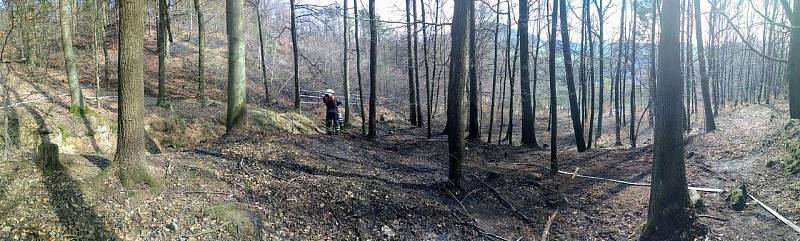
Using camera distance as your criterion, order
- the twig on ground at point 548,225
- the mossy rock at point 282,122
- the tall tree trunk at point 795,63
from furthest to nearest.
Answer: the mossy rock at point 282,122 → the tall tree trunk at point 795,63 → the twig on ground at point 548,225

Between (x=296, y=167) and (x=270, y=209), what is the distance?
2040 mm

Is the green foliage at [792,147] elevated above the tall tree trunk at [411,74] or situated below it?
below

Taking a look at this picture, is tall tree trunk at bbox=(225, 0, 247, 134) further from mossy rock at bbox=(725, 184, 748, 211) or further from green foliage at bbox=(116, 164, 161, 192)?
mossy rock at bbox=(725, 184, 748, 211)

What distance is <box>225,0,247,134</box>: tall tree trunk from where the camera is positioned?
10430 mm

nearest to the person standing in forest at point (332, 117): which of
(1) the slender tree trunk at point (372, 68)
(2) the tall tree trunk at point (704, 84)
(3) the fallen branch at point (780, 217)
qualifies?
(1) the slender tree trunk at point (372, 68)

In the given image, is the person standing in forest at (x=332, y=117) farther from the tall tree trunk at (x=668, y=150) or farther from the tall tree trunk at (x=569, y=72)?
the tall tree trunk at (x=668, y=150)

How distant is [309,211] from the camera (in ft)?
20.7

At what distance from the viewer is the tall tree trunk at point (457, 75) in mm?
7324

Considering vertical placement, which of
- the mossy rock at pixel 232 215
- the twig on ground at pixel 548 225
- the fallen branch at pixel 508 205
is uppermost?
the mossy rock at pixel 232 215

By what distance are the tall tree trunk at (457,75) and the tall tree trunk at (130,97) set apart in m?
4.36

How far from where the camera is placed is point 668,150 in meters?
6.50

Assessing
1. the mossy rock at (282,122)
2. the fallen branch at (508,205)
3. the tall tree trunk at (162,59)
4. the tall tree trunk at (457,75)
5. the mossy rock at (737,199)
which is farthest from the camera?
the mossy rock at (282,122)

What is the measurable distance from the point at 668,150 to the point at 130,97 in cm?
729

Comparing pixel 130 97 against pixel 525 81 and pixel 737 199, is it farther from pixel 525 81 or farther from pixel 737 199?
pixel 525 81
